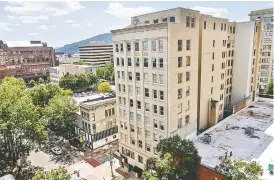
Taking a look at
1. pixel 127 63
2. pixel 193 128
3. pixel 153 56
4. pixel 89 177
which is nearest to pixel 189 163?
pixel 193 128

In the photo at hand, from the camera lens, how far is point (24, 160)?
45.5 m

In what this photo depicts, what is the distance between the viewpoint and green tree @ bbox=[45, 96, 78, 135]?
5425 centimetres

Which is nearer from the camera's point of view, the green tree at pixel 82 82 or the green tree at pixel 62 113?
the green tree at pixel 62 113

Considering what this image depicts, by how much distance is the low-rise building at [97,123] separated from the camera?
51219 mm

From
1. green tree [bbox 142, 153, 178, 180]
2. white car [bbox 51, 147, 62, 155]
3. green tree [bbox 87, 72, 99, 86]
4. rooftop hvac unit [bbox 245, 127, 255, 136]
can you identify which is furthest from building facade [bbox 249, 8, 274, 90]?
green tree [bbox 87, 72, 99, 86]

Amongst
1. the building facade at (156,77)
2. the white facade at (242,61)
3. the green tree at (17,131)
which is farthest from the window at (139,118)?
the white facade at (242,61)

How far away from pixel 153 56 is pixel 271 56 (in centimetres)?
7293

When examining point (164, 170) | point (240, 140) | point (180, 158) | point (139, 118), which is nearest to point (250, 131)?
point (240, 140)

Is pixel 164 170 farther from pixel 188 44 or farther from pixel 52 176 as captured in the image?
pixel 188 44

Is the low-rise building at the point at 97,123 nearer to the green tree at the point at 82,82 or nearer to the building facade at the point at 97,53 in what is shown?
the green tree at the point at 82,82

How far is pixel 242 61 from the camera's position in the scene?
2051 inches

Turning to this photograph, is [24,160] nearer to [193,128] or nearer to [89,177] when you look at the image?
[89,177]

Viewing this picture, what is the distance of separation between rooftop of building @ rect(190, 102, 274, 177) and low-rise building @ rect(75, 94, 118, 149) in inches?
960

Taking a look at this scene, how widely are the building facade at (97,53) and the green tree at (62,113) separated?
130867 millimetres
